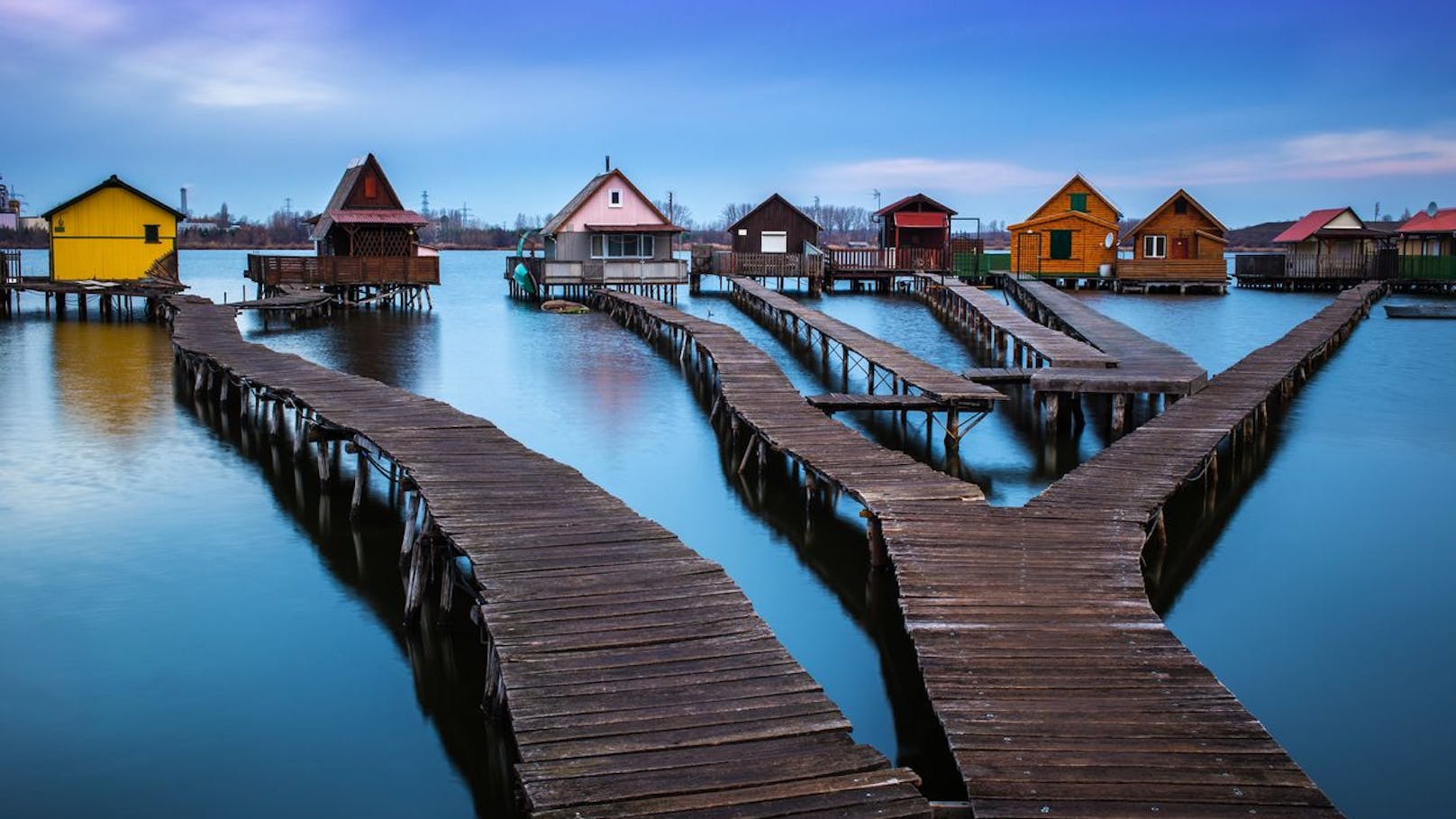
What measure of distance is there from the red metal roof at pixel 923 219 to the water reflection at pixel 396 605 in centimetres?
5088

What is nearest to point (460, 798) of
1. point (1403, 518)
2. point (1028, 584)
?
point (1028, 584)

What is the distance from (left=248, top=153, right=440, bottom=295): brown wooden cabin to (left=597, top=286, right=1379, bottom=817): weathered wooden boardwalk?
130 ft

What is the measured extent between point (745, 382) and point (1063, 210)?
50.5m

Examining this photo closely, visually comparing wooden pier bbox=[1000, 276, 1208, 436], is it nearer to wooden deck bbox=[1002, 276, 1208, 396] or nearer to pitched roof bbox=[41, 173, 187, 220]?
wooden deck bbox=[1002, 276, 1208, 396]

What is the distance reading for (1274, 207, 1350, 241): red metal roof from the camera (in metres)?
72.1

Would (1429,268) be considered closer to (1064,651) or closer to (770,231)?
(770,231)

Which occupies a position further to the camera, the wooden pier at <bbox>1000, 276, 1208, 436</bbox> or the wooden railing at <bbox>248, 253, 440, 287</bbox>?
the wooden railing at <bbox>248, 253, 440, 287</bbox>

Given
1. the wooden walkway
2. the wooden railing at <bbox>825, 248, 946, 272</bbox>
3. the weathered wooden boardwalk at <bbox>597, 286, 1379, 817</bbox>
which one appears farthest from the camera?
the wooden railing at <bbox>825, 248, 946, 272</bbox>

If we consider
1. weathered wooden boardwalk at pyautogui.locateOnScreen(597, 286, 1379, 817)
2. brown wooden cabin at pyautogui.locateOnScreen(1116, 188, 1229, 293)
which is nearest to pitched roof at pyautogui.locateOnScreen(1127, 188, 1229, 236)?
brown wooden cabin at pyautogui.locateOnScreen(1116, 188, 1229, 293)

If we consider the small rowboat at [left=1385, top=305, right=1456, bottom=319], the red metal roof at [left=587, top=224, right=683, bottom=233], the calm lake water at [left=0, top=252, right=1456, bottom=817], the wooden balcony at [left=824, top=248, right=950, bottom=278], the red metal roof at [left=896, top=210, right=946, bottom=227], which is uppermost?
the red metal roof at [left=896, top=210, right=946, bottom=227]

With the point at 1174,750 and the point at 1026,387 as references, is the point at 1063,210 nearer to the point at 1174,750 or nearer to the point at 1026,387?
the point at 1026,387

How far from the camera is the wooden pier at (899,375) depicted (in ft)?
72.8

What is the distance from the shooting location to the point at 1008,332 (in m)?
35.2

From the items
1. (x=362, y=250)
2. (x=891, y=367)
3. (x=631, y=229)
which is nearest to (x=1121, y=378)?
(x=891, y=367)
